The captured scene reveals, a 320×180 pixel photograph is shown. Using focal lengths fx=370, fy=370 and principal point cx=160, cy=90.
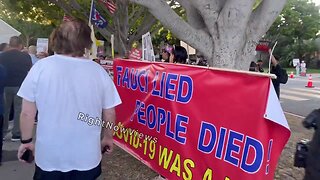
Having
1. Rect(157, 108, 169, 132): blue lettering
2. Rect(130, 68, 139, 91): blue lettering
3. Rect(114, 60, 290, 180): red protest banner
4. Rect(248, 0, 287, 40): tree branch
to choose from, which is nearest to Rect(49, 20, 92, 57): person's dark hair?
Rect(114, 60, 290, 180): red protest banner

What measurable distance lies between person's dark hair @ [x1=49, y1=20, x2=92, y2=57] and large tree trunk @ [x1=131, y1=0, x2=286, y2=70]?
331cm

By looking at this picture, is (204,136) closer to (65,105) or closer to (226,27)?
(65,105)

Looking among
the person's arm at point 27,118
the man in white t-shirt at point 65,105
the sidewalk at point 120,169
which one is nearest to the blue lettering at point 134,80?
the sidewalk at point 120,169

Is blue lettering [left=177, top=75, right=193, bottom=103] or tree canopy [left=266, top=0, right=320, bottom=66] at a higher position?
tree canopy [left=266, top=0, right=320, bottom=66]

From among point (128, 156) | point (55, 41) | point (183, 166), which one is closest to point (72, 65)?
point (55, 41)

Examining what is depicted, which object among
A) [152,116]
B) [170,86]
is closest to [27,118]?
[170,86]

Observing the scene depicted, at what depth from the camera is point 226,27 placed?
219 inches

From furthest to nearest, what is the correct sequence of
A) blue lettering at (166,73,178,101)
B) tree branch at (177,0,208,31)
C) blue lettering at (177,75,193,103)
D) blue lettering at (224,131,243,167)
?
tree branch at (177,0,208,31) < blue lettering at (166,73,178,101) < blue lettering at (177,75,193,103) < blue lettering at (224,131,243,167)

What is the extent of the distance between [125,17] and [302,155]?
50.3 feet

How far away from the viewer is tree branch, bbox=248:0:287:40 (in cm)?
565

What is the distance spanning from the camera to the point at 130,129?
16.6ft

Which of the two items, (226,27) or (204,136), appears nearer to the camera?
(204,136)

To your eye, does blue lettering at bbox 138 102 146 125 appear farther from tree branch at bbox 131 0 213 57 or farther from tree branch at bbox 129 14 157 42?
tree branch at bbox 129 14 157 42

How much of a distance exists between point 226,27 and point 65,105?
11.7ft
